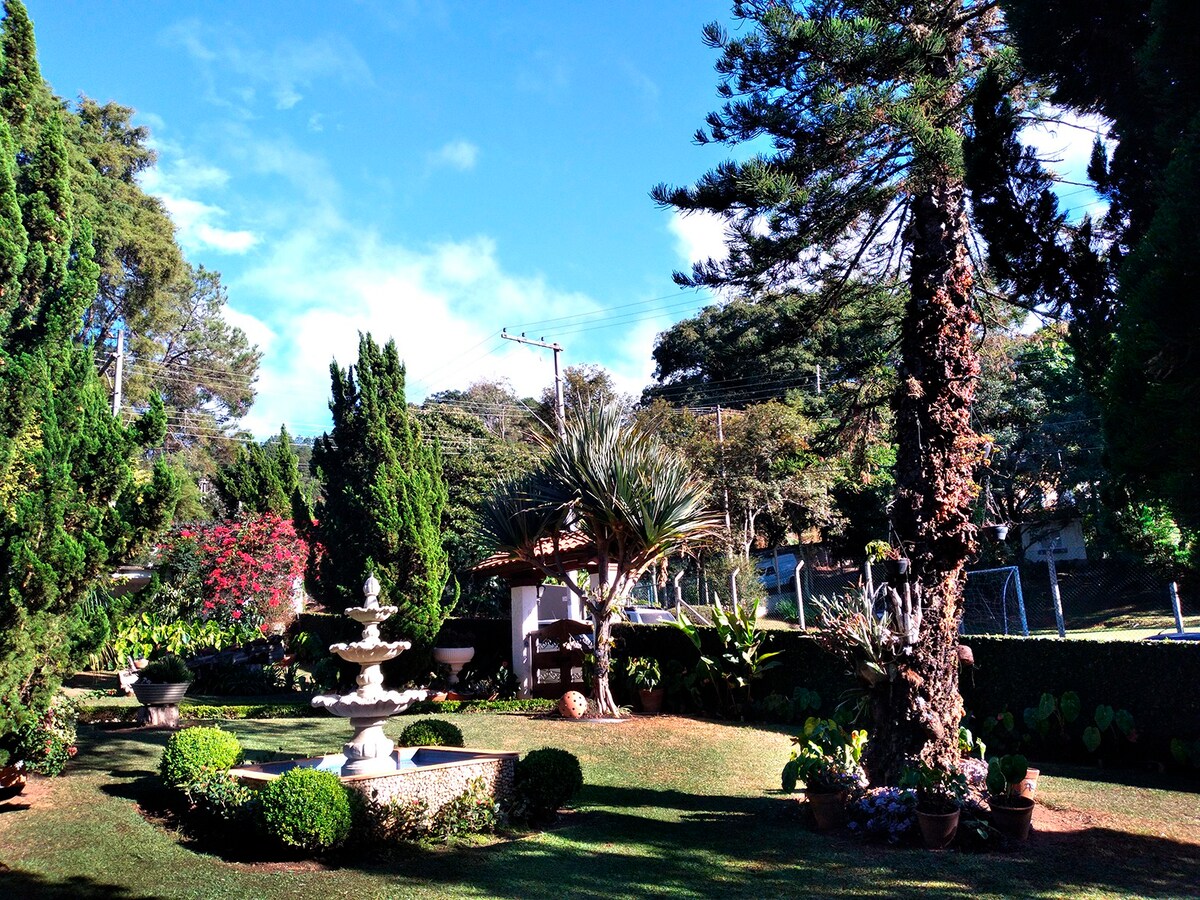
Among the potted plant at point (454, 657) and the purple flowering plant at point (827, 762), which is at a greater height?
the potted plant at point (454, 657)

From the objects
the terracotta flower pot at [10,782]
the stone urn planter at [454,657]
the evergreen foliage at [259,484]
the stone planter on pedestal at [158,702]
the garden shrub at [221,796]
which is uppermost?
the evergreen foliage at [259,484]

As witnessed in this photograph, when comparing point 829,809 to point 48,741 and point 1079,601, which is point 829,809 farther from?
point 1079,601

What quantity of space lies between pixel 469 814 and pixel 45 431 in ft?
16.8

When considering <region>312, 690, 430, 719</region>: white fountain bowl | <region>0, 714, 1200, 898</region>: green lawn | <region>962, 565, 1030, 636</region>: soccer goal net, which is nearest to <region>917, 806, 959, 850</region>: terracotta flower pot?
<region>0, 714, 1200, 898</region>: green lawn

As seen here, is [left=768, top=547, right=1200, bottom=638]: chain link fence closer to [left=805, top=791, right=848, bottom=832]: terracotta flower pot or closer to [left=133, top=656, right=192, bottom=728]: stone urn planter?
[left=133, top=656, right=192, bottom=728]: stone urn planter

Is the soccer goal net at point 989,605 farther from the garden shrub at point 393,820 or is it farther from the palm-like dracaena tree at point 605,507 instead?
the garden shrub at point 393,820

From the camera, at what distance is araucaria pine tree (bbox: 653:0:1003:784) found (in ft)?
23.8

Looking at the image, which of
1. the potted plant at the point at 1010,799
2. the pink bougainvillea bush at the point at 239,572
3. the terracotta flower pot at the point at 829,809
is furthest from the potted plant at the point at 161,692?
the potted plant at the point at 1010,799

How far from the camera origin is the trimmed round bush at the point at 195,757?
7.86 meters

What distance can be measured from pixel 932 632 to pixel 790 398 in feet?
87.6

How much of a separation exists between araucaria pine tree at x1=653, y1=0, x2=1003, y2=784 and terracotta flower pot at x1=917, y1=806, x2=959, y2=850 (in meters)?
0.64

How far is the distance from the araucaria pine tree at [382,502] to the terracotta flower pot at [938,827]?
38.2 ft

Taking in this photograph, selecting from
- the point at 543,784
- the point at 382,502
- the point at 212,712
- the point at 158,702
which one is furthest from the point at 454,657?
the point at 543,784

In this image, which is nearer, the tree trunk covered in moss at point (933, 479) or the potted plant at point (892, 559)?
the tree trunk covered in moss at point (933, 479)
